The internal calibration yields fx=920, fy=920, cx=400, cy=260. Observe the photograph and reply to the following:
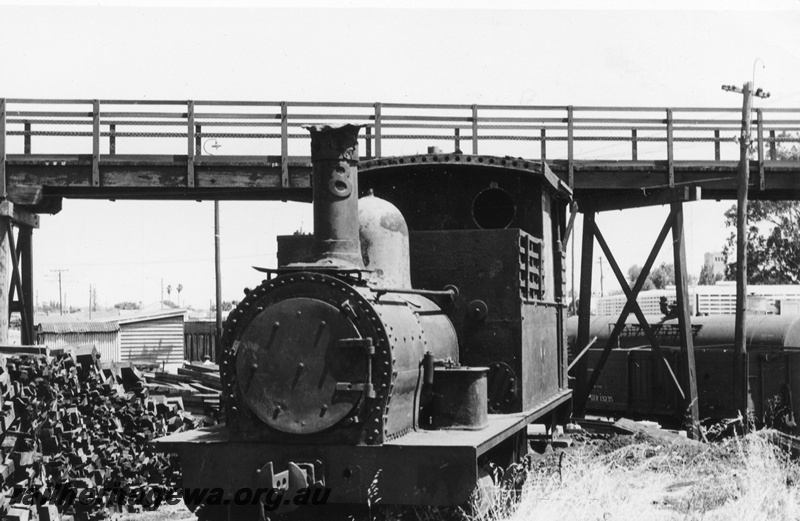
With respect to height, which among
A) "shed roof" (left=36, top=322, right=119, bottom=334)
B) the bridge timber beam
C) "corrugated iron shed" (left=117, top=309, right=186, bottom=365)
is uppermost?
the bridge timber beam

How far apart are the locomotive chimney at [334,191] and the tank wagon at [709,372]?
9832 mm

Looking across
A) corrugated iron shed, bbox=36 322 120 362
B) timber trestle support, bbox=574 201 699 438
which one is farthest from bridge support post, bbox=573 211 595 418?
corrugated iron shed, bbox=36 322 120 362

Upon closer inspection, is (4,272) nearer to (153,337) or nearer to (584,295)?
(584,295)

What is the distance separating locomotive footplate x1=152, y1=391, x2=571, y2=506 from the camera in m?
5.80

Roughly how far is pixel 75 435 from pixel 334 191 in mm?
5414

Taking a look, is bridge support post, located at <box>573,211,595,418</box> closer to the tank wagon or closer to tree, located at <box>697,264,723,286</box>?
the tank wagon

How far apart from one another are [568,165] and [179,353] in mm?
25191

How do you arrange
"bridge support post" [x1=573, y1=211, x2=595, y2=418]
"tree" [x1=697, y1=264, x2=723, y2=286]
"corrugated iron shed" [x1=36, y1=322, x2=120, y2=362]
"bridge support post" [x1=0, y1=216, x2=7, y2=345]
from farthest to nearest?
"tree" [x1=697, y1=264, x2=723, y2=286] < "corrugated iron shed" [x1=36, y1=322, x2=120, y2=362] < "bridge support post" [x1=573, y1=211, x2=595, y2=418] < "bridge support post" [x1=0, y1=216, x2=7, y2=345]

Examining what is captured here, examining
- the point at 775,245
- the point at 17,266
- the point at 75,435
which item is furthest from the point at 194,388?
the point at 775,245

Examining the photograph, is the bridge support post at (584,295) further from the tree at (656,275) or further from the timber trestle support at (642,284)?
the tree at (656,275)

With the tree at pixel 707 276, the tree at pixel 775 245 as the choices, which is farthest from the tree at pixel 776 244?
the tree at pixel 707 276

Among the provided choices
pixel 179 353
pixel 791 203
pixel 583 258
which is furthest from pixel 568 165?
pixel 791 203

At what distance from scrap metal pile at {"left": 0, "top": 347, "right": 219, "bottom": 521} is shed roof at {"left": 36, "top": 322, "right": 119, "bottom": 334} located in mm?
18598

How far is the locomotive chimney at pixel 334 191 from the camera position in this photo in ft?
21.0
